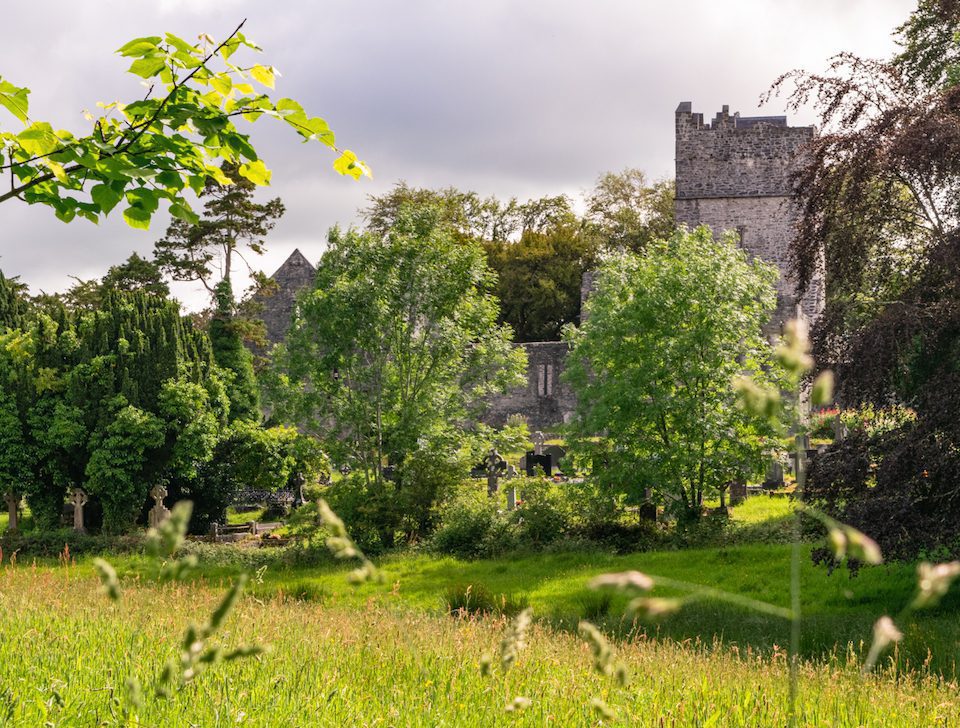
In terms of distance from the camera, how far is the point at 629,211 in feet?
184

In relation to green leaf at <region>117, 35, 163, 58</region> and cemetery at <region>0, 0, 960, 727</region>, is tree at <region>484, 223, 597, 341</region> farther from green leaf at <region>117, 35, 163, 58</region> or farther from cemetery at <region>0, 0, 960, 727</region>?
green leaf at <region>117, 35, 163, 58</region>

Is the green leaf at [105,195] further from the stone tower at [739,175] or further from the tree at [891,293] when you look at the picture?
the stone tower at [739,175]

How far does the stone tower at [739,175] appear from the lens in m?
41.5

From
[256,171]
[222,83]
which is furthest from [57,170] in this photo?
[256,171]

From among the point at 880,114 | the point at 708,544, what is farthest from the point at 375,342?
the point at 880,114

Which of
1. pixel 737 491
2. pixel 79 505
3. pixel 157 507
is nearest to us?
pixel 157 507

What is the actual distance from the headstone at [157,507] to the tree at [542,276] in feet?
105

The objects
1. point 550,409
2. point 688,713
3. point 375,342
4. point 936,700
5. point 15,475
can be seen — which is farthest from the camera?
point 550,409

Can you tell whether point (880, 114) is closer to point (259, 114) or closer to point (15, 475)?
point (259, 114)

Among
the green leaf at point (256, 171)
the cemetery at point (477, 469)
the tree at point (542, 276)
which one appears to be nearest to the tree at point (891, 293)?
the cemetery at point (477, 469)

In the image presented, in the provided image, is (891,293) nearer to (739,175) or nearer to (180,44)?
(180,44)

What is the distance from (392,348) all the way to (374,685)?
1652 cm

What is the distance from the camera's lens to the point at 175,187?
17.0 feet

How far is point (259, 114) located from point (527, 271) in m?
49.0
